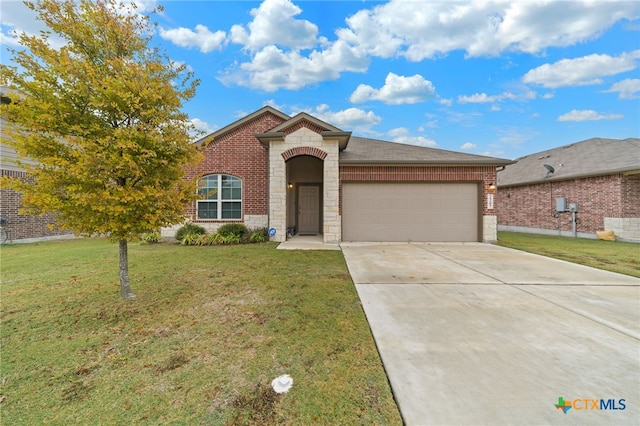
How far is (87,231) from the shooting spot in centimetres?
375

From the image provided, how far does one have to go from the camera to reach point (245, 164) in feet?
37.1

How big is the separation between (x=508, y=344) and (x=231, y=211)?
1048cm

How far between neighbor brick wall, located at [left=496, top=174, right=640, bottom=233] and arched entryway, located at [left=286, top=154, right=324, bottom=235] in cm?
1229

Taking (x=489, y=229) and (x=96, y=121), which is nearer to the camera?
(x=96, y=121)

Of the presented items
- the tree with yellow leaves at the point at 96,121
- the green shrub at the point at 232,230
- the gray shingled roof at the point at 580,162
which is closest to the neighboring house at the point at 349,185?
the green shrub at the point at 232,230

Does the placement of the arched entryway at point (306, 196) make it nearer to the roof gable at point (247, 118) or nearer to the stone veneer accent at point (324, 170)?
the roof gable at point (247, 118)

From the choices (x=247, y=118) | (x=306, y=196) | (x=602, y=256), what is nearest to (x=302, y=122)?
(x=247, y=118)

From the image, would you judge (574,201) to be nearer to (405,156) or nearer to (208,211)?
(405,156)

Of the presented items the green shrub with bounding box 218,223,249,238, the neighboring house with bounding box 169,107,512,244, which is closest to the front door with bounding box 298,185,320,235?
the neighboring house with bounding box 169,107,512,244

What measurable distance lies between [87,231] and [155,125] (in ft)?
6.02

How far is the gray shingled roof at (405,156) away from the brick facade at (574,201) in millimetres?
5508

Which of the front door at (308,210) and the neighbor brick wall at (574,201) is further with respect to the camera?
the front door at (308,210)

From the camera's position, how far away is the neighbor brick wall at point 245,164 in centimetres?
1126

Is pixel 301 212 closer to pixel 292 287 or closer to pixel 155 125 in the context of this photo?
pixel 292 287
